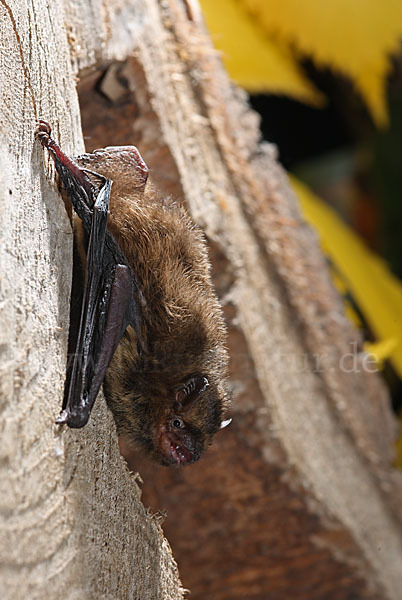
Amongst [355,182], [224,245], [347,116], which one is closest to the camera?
[224,245]

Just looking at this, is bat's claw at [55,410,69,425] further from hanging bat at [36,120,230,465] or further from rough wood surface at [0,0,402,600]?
hanging bat at [36,120,230,465]

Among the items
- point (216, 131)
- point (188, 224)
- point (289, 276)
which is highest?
point (188, 224)

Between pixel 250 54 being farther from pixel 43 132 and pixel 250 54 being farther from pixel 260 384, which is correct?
pixel 43 132

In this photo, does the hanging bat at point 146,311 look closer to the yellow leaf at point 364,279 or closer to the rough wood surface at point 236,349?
the rough wood surface at point 236,349

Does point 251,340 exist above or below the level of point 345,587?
above

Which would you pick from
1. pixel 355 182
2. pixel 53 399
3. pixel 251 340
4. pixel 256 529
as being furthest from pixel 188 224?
pixel 355 182

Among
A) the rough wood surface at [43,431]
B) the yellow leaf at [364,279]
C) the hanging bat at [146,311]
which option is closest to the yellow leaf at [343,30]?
the yellow leaf at [364,279]

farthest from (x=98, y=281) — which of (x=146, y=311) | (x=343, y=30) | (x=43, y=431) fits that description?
(x=343, y=30)

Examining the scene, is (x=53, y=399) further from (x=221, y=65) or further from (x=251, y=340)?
(x=221, y=65)
